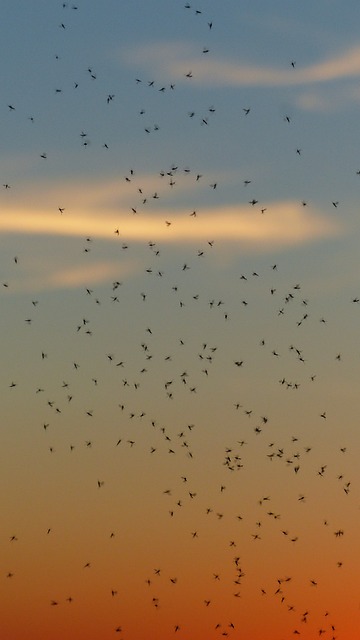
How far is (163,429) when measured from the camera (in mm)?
88375

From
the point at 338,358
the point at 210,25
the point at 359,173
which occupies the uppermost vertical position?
the point at 210,25

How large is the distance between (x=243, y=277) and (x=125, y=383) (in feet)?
27.0

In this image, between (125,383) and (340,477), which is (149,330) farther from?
(340,477)

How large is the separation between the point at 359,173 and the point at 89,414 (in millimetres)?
18499

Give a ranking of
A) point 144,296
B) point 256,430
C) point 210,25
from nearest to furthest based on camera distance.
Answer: point 210,25 < point 144,296 < point 256,430

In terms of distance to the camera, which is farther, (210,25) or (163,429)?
(163,429)

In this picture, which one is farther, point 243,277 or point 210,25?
point 243,277

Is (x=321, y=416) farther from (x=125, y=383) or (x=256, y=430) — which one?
(x=125, y=383)

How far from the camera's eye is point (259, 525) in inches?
3342

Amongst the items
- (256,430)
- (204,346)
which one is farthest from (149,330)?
(256,430)

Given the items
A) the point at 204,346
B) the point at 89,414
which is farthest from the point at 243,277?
the point at 89,414

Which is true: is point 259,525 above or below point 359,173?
below

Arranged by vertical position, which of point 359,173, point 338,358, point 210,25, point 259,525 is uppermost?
point 210,25

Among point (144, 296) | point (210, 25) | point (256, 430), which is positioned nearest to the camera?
point (210, 25)
